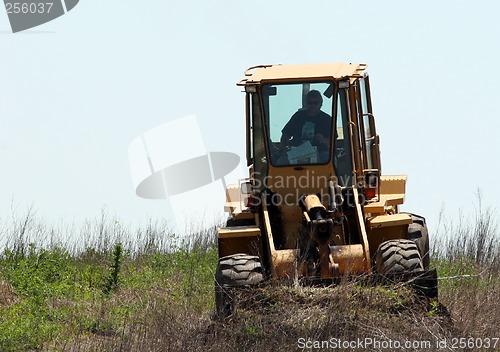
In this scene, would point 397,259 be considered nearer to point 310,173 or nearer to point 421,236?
point 310,173

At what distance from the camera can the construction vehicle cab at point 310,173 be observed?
11703 millimetres

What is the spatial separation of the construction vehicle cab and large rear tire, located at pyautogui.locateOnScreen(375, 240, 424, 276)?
4 centimetres

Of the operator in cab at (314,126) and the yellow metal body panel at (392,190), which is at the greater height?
the operator in cab at (314,126)

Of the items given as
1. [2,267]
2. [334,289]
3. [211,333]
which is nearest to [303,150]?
[334,289]

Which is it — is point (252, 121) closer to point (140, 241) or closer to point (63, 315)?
point (63, 315)

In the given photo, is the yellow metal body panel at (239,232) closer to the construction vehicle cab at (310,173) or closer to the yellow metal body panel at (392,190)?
the construction vehicle cab at (310,173)

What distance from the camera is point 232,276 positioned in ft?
36.2

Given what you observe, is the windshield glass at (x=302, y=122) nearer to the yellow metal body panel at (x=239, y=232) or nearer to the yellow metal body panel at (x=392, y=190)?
the yellow metal body panel at (x=239, y=232)

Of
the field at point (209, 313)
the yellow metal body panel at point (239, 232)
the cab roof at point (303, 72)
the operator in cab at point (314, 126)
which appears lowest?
the field at point (209, 313)

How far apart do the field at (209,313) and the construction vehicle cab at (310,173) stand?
72cm

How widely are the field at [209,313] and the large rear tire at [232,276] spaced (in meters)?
0.15

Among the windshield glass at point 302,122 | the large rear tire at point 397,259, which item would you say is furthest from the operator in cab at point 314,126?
the large rear tire at point 397,259

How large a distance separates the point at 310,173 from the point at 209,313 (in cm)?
207

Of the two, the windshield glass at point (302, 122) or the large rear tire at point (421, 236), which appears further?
the large rear tire at point (421, 236)
